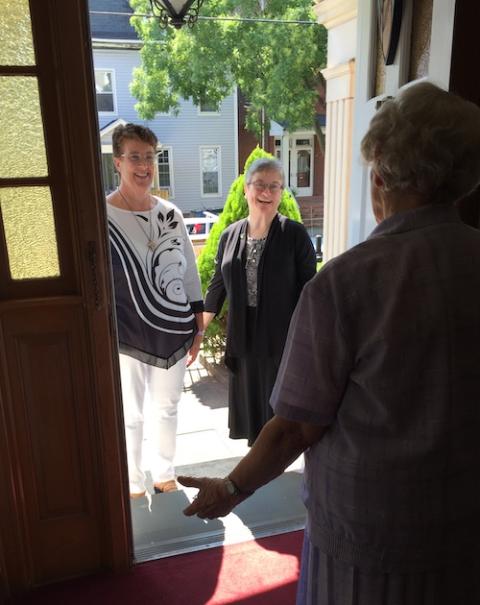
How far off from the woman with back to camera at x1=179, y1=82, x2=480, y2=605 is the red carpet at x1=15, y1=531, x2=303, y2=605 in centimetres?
97

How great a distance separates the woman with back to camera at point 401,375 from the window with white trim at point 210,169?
13.6 m

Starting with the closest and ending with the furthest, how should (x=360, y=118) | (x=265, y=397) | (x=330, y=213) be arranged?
(x=360, y=118) → (x=265, y=397) → (x=330, y=213)

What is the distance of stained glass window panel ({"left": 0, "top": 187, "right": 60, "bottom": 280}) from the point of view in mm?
1532

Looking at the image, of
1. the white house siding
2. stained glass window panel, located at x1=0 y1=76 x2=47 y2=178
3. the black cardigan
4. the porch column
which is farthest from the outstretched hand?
the white house siding

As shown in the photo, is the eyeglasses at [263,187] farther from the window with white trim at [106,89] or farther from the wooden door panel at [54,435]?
the window with white trim at [106,89]

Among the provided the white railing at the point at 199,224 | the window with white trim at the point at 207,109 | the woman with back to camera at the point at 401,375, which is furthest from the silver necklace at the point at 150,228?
the window with white trim at the point at 207,109

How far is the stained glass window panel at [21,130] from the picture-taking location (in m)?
1.45

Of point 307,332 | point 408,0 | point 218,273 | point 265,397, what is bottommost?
point 265,397

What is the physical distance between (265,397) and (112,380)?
42.5 inches

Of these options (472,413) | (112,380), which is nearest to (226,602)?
(112,380)

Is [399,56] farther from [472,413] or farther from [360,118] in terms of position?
[472,413]

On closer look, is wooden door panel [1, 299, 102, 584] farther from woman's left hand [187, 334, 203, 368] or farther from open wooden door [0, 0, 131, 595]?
woman's left hand [187, 334, 203, 368]

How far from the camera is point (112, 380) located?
1.70 m

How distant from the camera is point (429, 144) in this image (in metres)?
0.81
